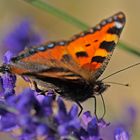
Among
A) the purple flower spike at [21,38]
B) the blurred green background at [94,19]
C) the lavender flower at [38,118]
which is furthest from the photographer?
the blurred green background at [94,19]

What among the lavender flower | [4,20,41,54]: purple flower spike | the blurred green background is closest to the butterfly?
the lavender flower

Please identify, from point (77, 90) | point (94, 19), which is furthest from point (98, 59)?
point (94, 19)

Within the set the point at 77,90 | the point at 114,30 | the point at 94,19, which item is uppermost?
the point at 94,19

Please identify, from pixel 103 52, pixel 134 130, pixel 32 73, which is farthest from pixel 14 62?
Answer: pixel 134 130

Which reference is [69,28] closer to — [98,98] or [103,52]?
[98,98]

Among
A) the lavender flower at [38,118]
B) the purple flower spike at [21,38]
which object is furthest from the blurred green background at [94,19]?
the lavender flower at [38,118]

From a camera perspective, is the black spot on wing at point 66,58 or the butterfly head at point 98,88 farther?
the butterfly head at point 98,88

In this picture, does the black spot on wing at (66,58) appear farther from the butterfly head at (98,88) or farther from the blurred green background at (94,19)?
the blurred green background at (94,19)

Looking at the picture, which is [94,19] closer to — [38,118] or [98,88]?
[98,88]
